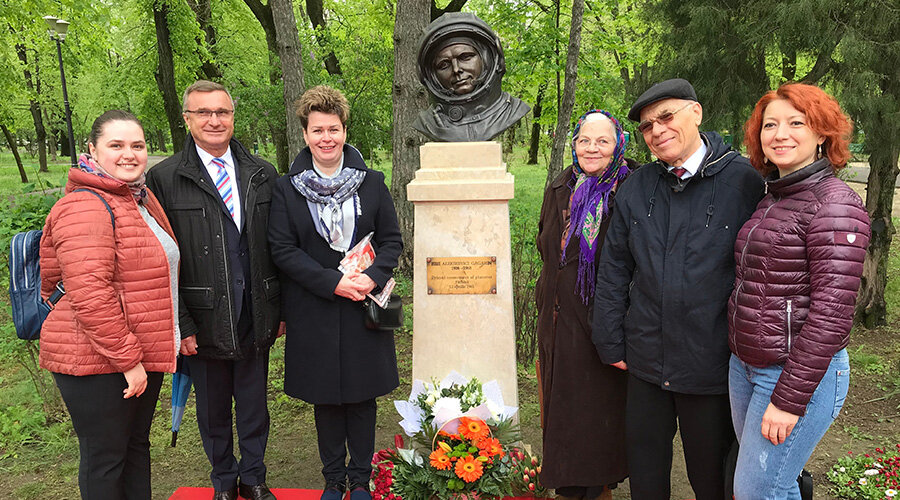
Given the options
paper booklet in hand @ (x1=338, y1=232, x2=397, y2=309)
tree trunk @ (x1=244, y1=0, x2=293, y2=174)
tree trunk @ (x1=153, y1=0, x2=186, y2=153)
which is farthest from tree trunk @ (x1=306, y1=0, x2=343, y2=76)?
paper booklet in hand @ (x1=338, y1=232, x2=397, y2=309)

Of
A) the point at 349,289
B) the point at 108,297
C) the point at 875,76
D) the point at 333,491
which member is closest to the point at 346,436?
the point at 333,491

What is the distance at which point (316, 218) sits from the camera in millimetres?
2891

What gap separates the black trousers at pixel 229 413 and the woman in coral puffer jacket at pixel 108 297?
1.21 feet

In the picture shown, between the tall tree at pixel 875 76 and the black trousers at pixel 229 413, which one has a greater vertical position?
the tall tree at pixel 875 76

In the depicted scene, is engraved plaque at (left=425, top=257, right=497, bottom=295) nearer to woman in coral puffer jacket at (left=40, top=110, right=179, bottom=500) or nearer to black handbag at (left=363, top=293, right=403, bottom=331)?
black handbag at (left=363, top=293, right=403, bottom=331)

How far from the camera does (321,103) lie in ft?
9.03

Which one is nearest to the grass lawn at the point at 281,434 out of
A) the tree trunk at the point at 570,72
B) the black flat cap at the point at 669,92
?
the black flat cap at the point at 669,92

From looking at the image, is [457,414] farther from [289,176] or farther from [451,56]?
[451,56]

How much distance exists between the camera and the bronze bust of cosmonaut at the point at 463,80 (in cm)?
338

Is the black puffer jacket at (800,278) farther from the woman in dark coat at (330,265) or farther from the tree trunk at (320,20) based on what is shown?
the tree trunk at (320,20)

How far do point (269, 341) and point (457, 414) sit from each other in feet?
3.41

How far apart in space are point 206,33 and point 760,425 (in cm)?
1618

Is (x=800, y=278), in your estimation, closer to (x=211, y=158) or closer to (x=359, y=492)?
(x=359, y=492)

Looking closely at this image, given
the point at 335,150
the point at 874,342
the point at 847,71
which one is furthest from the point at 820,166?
the point at 874,342
